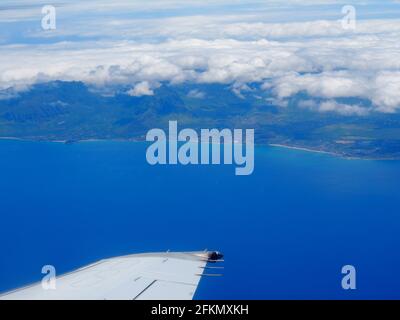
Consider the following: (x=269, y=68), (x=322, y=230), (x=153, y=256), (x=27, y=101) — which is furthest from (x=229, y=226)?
(x=269, y=68)

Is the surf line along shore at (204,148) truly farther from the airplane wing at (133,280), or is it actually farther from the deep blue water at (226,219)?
the airplane wing at (133,280)

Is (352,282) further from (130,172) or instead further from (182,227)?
(130,172)

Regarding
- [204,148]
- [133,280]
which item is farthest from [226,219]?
[204,148]

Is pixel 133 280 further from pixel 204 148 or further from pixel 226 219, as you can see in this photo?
pixel 204 148

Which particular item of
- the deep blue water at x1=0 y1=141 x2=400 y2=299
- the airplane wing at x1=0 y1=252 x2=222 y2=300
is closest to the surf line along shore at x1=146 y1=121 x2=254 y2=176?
the deep blue water at x1=0 y1=141 x2=400 y2=299

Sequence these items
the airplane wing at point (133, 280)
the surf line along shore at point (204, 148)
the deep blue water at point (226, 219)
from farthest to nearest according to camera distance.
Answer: the surf line along shore at point (204, 148), the deep blue water at point (226, 219), the airplane wing at point (133, 280)

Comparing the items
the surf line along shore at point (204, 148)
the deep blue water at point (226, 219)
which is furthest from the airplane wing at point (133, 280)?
the surf line along shore at point (204, 148)
